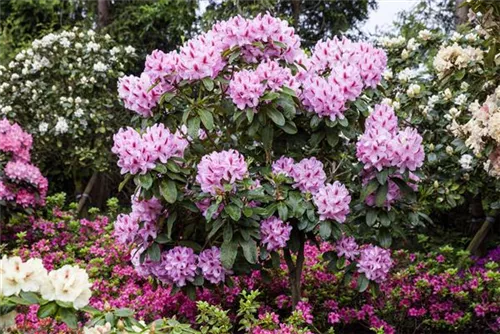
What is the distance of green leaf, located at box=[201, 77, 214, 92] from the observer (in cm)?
222

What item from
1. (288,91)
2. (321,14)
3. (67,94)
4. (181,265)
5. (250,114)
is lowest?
(181,265)

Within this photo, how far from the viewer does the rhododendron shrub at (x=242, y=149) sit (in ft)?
7.18

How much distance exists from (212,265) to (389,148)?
2.60ft

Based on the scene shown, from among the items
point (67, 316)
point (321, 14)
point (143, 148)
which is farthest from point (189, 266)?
point (321, 14)

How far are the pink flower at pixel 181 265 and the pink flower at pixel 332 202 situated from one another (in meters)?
0.52

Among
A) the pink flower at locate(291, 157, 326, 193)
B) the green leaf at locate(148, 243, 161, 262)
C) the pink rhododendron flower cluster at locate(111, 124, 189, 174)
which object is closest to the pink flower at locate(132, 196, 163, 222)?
the green leaf at locate(148, 243, 161, 262)

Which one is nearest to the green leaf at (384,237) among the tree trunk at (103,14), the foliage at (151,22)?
the foliage at (151,22)

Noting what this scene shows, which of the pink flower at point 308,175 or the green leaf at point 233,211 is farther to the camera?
the pink flower at point 308,175

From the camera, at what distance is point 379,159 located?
220 cm

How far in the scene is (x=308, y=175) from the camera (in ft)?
7.66

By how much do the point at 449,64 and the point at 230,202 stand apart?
1.42 meters

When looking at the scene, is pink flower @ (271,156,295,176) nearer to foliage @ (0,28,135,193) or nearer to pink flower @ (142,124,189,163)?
pink flower @ (142,124,189,163)

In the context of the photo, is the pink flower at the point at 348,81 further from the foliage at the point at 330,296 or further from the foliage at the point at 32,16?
the foliage at the point at 32,16

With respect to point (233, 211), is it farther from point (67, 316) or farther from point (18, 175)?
point (18, 175)
